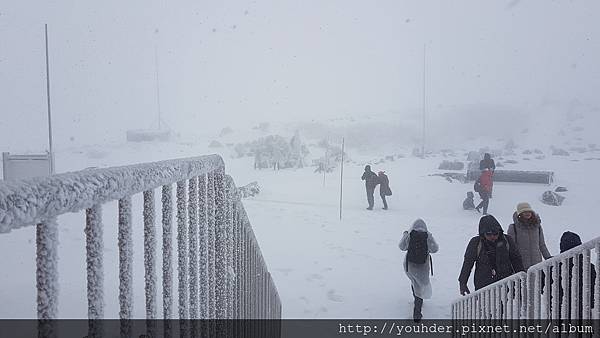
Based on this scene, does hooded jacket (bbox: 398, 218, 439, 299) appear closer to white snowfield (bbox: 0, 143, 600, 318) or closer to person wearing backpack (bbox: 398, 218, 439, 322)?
person wearing backpack (bbox: 398, 218, 439, 322)

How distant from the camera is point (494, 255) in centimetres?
476

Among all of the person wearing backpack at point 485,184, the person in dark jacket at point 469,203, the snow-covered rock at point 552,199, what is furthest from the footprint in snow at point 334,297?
the snow-covered rock at point 552,199

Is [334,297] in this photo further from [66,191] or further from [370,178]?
[370,178]

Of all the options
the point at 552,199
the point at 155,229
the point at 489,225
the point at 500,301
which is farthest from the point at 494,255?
the point at 552,199

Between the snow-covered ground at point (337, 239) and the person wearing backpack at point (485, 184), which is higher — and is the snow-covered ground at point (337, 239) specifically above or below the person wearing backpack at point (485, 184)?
below

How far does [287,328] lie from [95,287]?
532 cm

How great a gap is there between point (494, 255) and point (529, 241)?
2.10 feet

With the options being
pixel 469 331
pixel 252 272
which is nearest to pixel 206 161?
pixel 252 272

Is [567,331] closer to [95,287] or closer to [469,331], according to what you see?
[469,331]

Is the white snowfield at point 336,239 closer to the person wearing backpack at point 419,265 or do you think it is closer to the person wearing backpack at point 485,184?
the person wearing backpack at point 419,265

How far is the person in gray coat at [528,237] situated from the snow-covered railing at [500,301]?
0.97 meters

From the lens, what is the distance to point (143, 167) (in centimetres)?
110

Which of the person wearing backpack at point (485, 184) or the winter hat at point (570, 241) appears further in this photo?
the person wearing backpack at point (485, 184)

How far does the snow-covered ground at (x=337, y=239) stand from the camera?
13.0ft
